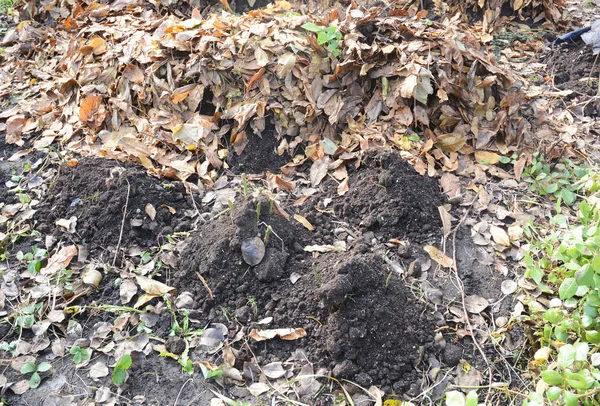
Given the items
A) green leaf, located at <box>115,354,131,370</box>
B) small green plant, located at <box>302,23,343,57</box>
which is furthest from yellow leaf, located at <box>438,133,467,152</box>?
green leaf, located at <box>115,354,131,370</box>

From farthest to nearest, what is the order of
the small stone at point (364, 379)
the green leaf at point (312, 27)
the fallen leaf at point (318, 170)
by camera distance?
the green leaf at point (312, 27)
the fallen leaf at point (318, 170)
the small stone at point (364, 379)

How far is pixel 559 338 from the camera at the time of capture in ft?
7.16

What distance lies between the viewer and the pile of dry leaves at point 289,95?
3.40 m

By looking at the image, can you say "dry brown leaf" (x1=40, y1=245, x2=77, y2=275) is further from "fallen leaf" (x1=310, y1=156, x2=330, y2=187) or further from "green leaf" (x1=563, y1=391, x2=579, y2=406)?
"green leaf" (x1=563, y1=391, x2=579, y2=406)

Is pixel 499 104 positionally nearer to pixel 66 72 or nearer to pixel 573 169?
pixel 573 169

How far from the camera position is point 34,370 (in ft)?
7.89

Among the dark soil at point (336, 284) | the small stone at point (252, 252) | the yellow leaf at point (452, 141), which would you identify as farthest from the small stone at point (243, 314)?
the yellow leaf at point (452, 141)

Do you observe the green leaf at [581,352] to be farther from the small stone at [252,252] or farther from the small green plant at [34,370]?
the small green plant at [34,370]

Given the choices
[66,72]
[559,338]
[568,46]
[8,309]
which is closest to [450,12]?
[568,46]

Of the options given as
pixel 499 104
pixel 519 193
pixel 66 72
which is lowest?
pixel 519 193

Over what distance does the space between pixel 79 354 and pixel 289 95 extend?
1.90 m

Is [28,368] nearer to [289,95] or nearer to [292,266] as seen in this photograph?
[292,266]

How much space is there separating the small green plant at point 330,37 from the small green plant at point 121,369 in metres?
2.14

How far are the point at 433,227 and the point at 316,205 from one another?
639 millimetres
